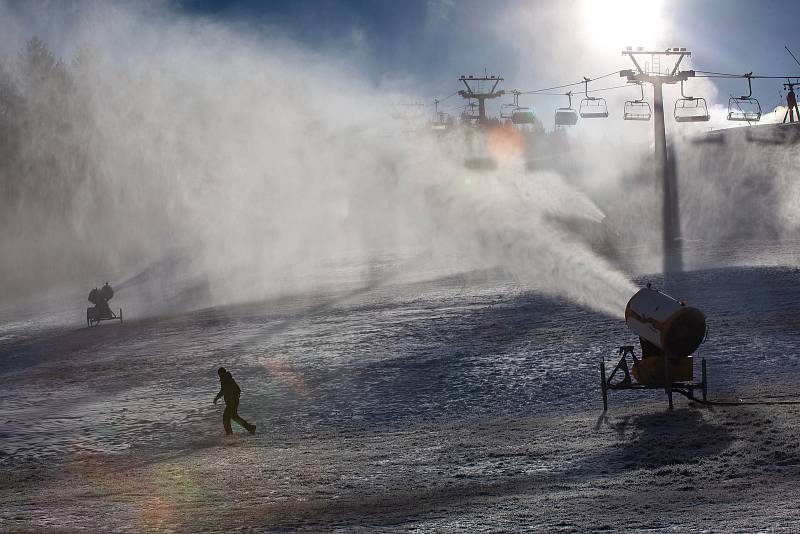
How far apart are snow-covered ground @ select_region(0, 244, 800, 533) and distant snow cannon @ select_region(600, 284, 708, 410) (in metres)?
0.58

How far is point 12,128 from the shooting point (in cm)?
7488

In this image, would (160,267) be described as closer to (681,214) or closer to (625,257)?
(625,257)

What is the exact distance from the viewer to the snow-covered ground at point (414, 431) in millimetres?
13078

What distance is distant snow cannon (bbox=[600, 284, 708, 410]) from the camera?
680 inches

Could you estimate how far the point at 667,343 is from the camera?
682 inches

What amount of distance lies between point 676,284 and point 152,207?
58.1 m

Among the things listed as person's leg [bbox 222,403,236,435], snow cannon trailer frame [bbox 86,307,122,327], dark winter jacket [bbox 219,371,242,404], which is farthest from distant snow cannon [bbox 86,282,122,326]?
dark winter jacket [bbox 219,371,242,404]

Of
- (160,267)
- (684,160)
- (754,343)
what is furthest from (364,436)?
(684,160)

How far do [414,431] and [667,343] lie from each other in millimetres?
5239

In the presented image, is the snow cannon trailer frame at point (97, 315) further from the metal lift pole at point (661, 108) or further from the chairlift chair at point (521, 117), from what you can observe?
the chairlift chair at point (521, 117)

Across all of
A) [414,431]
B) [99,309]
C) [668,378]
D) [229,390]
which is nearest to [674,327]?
[668,378]

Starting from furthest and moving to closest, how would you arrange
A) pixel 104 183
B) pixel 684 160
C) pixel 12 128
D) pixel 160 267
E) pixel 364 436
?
pixel 684 160
pixel 104 183
pixel 12 128
pixel 160 267
pixel 364 436

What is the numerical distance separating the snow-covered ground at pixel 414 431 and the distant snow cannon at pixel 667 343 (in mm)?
577

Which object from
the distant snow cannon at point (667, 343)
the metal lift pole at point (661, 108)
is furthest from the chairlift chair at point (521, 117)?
the distant snow cannon at point (667, 343)
